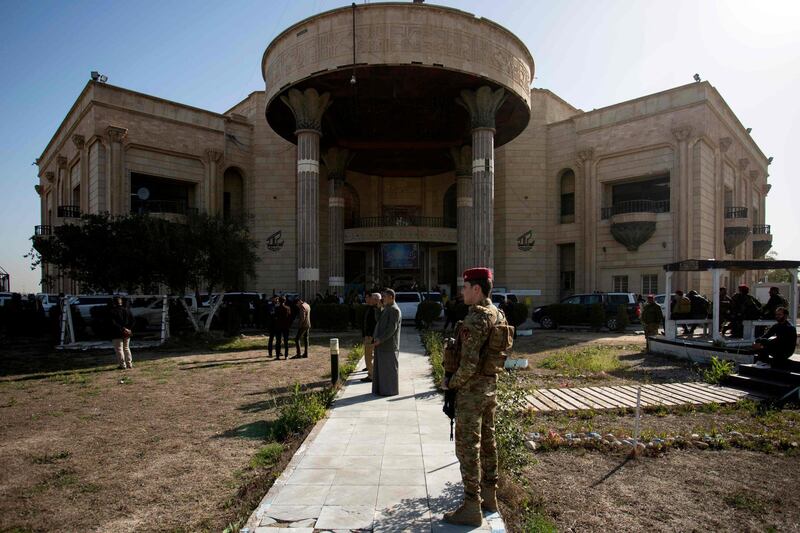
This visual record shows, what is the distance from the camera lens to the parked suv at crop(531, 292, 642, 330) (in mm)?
22734

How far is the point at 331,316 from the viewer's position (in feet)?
73.7

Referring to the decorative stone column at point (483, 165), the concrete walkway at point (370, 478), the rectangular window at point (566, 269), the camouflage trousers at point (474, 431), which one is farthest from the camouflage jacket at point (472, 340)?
the rectangular window at point (566, 269)

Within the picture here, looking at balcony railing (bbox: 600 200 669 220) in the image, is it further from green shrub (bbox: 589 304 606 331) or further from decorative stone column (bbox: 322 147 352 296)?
decorative stone column (bbox: 322 147 352 296)

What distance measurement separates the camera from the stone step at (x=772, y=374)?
8.58 metres

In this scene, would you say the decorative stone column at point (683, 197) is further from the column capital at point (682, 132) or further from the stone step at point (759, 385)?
the stone step at point (759, 385)

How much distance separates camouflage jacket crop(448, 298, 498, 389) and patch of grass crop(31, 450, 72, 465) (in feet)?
16.0

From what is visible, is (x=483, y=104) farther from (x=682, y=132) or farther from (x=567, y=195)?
(x=567, y=195)

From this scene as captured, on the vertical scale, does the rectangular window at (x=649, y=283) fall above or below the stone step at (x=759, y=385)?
above

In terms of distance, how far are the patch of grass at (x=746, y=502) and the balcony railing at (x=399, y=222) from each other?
1170 inches

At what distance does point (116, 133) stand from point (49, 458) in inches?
1062

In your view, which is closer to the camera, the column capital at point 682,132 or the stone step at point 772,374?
the stone step at point 772,374

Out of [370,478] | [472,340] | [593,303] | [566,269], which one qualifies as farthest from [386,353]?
[566,269]

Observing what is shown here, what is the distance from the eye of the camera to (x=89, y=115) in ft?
93.6

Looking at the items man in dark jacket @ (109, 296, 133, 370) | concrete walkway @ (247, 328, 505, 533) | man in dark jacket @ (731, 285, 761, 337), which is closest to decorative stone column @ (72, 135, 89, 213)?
man in dark jacket @ (109, 296, 133, 370)
